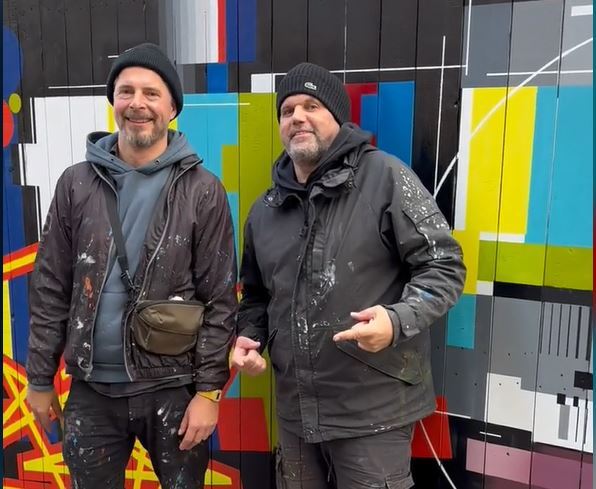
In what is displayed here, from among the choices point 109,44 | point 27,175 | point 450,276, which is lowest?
point 450,276

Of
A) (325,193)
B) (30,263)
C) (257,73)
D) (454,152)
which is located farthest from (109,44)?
(454,152)

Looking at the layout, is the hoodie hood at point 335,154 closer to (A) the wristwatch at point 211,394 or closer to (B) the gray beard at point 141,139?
(B) the gray beard at point 141,139

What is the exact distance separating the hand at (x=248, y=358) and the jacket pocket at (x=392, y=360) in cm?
25

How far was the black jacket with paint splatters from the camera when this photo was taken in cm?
162

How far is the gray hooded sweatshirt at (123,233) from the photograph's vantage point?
1.70 m

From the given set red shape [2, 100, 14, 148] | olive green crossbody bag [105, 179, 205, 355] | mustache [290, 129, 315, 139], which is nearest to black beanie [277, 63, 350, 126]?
mustache [290, 129, 315, 139]

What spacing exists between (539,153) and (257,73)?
1.14 m

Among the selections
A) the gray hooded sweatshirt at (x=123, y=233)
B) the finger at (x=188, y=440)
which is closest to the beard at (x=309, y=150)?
the gray hooded sweatshirt at (x=123, y=233)

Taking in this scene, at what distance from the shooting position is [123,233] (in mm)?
1707

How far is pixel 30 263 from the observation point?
265cm

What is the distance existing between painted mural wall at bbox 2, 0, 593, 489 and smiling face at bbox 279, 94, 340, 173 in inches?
16.4

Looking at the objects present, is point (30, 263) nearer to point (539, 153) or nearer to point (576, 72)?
point (539, 153)

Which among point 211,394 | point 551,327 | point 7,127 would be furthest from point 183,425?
point 7,127

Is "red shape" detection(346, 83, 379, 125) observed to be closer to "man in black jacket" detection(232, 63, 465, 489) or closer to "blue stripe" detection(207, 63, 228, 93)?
"man in black jacket" detection(232, 63, 465, 489)
